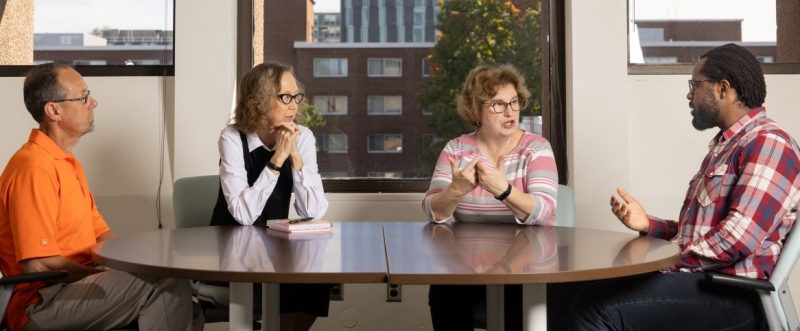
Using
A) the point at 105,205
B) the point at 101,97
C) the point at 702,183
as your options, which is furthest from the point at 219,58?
the point at 702,183

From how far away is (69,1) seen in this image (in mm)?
4309

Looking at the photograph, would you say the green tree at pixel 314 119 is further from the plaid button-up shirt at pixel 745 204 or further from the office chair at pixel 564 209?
the plaid button-up shirt at pixel 745 204

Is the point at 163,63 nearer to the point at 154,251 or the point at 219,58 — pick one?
the point at 219,58

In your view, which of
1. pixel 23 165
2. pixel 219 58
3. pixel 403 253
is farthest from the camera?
pixel 219 58

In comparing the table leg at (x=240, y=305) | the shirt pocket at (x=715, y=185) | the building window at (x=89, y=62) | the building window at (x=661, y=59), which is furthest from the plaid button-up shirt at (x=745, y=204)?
the building window at (x=89, y=62)

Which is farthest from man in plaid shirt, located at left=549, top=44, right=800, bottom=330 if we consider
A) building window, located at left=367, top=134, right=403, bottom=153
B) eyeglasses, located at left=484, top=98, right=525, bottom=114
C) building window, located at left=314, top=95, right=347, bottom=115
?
building window, located at left=314, top=95, right=347, bottom=115

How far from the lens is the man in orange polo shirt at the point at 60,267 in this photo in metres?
2.40

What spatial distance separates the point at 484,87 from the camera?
10.8 ft

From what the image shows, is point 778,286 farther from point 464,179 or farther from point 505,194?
point 464,179

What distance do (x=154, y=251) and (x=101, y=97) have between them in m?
2.15

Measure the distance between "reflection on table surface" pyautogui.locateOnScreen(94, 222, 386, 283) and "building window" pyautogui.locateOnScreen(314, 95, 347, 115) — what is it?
151 centimetres

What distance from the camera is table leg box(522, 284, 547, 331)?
2184 millimetres

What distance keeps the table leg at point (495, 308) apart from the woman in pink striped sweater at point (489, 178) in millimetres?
58

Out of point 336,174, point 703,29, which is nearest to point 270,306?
point 336,174
